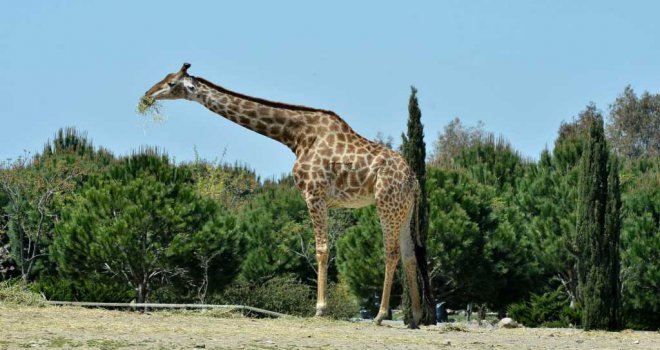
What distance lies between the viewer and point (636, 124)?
7038 cm

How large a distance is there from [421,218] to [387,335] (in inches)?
226

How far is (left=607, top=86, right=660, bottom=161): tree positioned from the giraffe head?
178ft

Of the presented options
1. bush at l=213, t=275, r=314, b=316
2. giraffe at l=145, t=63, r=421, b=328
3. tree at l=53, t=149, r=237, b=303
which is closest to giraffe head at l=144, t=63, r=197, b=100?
giraffe at l=145, t=63, r=421, b=328

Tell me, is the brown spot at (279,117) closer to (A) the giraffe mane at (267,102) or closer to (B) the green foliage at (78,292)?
(A) the giraffe mane at (267,102)

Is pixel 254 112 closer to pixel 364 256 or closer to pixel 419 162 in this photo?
pixel 419 162

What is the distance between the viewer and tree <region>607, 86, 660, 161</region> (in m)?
69.6

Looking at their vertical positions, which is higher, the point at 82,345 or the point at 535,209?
the point at 535,209

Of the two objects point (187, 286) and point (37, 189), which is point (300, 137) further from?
point (37, 189)

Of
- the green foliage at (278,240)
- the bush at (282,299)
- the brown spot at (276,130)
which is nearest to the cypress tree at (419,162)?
the brown spot at (276,130)

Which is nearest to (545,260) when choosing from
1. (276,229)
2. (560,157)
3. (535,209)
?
(535,209)

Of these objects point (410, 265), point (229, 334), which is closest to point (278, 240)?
point (410, 265)

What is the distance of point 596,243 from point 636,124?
51698 millimetres

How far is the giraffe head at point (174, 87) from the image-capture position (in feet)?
59.5

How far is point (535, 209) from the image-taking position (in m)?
32.8
